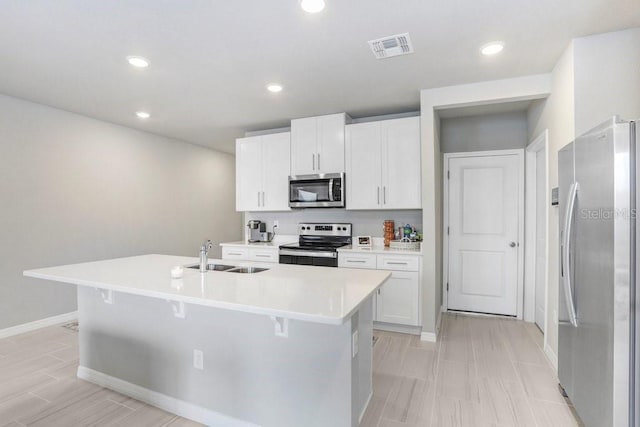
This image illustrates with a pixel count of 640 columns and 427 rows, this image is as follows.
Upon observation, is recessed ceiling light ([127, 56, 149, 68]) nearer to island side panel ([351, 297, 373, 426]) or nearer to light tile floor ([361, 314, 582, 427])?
island side panel ([351, 297, 373, 426])

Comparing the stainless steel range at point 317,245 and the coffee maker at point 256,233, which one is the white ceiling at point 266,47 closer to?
the stainless steel range at point 317,245

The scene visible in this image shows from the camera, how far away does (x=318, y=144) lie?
13.3 ft

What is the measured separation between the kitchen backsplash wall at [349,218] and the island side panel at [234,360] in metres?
2.12

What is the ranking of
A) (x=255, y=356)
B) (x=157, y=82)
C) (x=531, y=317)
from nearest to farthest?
(x=255, y=356) → (x=157, y=82) → (x=531, y=317)

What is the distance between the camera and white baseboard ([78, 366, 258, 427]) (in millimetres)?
2004

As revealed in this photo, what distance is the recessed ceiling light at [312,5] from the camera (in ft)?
6.20

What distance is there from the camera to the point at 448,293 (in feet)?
13.9

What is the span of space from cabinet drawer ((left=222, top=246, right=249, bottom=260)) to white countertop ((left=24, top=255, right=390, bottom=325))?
182cm

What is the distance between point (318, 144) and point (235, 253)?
1865 millimetres

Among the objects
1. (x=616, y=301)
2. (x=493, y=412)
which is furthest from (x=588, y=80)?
(x=493, y=412)

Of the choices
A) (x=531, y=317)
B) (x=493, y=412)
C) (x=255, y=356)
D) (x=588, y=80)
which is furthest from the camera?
(x=531, y=317)

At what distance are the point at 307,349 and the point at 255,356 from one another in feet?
1.12

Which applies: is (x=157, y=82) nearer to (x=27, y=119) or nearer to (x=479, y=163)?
(x=27, y=119)

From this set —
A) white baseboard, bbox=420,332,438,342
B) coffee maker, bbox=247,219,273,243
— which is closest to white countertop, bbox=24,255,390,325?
white baseboard, bbox=420,332,438,342
